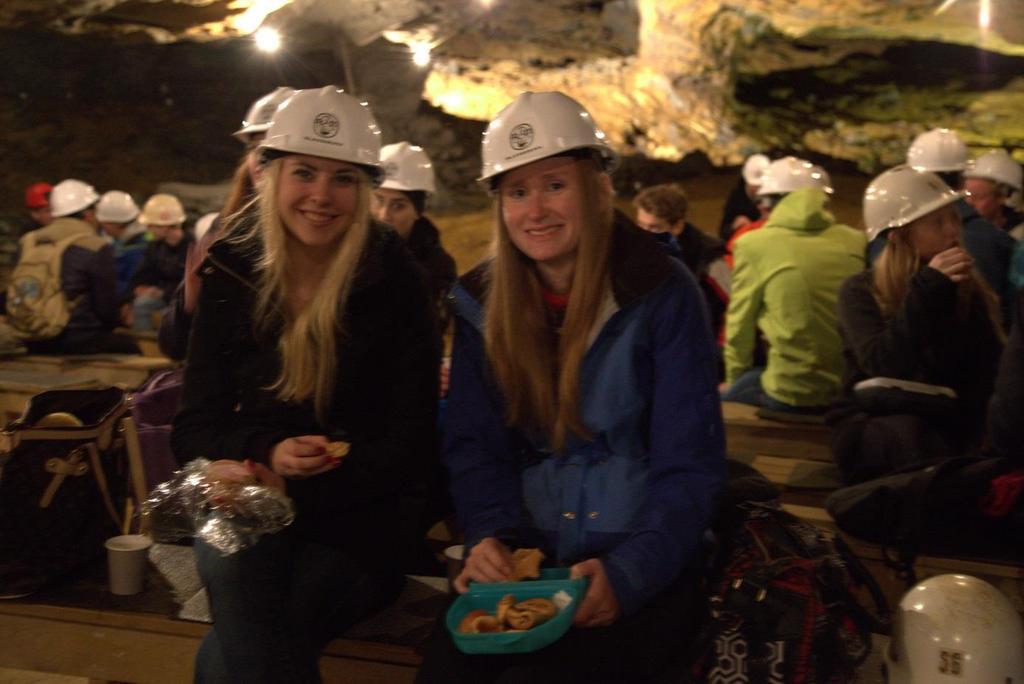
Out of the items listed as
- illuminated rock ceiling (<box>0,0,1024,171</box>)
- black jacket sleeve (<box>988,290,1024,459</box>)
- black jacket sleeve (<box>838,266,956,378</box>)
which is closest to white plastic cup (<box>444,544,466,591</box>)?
black jacket sleeve (<box>988,290,1024,459</box>)

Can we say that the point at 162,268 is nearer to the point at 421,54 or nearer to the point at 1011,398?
the point at 421,54

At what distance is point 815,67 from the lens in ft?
44.8

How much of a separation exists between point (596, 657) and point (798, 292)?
11.3 ft

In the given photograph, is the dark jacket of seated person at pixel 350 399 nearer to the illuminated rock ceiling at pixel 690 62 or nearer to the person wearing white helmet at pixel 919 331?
the person wearing white helmet at pixel 919 331

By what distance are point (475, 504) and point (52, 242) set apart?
5.89m

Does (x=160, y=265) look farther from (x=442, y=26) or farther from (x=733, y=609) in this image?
(x=733, y=609)

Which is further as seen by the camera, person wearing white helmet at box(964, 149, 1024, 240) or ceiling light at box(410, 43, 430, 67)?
ceiling light at box(410, 43, 430, 67)

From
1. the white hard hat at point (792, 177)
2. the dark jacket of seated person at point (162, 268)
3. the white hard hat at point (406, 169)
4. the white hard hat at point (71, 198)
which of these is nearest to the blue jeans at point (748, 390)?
the white hard hat at point (792, 177)

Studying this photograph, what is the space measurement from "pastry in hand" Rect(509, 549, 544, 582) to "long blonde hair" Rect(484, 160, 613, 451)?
267 mm

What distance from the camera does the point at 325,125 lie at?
2.73 meters

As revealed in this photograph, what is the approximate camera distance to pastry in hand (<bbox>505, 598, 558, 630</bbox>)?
6.79 feet

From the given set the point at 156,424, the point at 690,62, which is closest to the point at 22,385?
the point at 156,424

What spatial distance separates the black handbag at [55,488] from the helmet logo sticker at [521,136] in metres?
1.53

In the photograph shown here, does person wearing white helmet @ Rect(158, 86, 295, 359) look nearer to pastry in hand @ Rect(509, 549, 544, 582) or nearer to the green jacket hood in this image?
pastry in hand @ Rect(509, 549, 544, 582)
